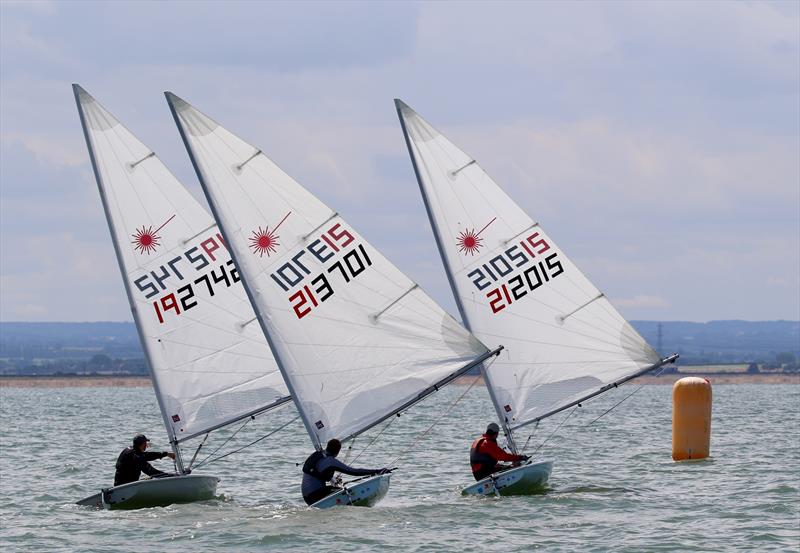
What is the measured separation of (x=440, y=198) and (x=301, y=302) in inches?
138

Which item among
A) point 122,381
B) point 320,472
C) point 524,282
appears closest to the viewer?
point 320,472

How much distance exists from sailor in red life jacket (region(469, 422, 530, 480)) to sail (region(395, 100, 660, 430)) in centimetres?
135

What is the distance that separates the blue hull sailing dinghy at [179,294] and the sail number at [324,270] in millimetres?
2186

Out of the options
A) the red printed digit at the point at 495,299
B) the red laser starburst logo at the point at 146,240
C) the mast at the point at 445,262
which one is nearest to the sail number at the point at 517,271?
the red printed digit at the point at 495,299

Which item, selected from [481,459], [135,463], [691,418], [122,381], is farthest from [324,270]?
[122,381]

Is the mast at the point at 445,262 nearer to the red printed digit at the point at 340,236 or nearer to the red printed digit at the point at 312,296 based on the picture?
the red printed digit at the point at 340,236

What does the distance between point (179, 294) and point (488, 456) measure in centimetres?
648

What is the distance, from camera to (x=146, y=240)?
27406 millimetres

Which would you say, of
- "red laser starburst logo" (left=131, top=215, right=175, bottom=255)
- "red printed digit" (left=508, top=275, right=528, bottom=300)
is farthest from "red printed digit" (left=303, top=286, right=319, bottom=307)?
"red printed digit" (left=508, top=275, right=528, bottom=300)

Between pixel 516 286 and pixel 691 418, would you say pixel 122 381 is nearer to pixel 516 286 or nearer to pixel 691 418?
pixel 691 418

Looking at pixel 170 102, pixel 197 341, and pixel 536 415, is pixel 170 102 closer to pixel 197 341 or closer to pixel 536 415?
pixel 197 341

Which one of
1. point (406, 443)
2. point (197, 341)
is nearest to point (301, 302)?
point (197, 341)

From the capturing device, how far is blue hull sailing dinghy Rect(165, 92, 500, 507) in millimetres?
25516

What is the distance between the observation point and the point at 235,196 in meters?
25.7
